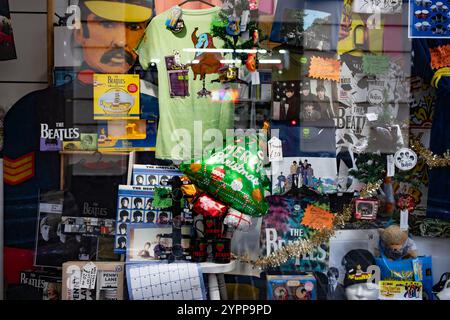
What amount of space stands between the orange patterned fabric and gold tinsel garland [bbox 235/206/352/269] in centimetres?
92

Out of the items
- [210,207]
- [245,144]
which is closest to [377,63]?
[245,144]

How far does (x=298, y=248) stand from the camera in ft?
14.5

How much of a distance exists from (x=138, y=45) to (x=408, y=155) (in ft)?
5.28

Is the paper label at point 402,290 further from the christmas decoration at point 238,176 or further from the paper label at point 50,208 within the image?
the paper label at point 50,208

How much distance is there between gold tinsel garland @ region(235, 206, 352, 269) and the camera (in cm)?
440

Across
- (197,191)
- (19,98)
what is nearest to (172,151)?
(197,191)

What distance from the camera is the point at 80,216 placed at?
440 cm

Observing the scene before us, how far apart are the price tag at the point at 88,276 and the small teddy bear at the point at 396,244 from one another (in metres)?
1.59


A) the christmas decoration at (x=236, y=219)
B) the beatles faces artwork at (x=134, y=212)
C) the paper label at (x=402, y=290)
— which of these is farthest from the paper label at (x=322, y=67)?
the paper label at (x=402, y=290)

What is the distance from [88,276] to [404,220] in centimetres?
177

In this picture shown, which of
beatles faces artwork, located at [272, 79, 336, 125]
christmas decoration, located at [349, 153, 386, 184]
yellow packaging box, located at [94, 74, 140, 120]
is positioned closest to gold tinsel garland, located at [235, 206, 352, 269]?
christmas decoration, located at [349, 153, 386, 184]

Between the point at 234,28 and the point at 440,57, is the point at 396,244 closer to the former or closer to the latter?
the point at 440,57

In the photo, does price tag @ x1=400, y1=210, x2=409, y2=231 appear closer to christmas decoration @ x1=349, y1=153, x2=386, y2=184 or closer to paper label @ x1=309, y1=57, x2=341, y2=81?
christmas decoration @ x1=349, y1=153, x2=386, y2=184
